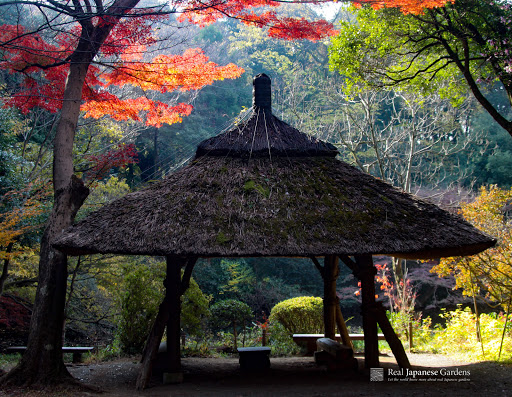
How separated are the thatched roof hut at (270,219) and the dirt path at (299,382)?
0.43 m

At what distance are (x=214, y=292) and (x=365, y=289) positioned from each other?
11.9 meters

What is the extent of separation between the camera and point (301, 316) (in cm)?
1108

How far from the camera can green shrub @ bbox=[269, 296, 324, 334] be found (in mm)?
11008

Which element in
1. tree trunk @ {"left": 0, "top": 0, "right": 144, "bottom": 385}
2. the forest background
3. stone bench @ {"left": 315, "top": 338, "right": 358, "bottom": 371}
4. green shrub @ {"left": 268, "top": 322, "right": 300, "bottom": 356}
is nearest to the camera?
tree trunk @ {"left": 0, "top": 0, "right": 144, "bottom": 385}

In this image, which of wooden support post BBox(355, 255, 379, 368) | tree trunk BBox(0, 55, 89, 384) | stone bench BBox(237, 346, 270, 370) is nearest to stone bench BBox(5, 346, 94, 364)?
tree trunk BBox(0, 55, 89, 384)

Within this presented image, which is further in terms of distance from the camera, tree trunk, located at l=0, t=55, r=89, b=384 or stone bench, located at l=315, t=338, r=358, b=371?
stone bench, located at l=315, t=338, r=358, b=371

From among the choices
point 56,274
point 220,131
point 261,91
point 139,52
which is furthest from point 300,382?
point 220,131

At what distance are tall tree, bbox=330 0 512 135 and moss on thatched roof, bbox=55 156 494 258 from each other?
3.53 meters

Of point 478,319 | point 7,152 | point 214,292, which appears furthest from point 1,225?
point 214,292

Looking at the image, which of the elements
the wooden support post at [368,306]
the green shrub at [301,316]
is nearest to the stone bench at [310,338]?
the green shrub at [301,316]

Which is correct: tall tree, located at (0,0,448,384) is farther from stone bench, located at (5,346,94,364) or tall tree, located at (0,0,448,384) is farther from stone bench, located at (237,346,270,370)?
stone bench, located at (237,346,270,370)

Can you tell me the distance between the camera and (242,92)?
23.8 m

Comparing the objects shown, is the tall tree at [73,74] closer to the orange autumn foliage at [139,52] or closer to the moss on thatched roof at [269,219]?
the orange autumn foliage at [139,52]

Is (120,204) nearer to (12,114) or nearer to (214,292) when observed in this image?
(12,114)
